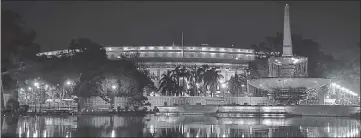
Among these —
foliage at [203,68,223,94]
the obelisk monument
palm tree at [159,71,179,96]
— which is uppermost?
the obelisk monument

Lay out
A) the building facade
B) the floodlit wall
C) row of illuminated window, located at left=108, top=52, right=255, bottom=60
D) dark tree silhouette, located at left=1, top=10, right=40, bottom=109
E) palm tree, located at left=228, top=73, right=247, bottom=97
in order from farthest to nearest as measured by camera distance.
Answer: row of illuminated window, located at left=108, top=52, right=255, bottom=60 → the building facade → palm tree, located at left=228, top=73, right=247, bottom=97 → the floodlit wall → dark tree silhouette, located at left=1, top=10, right=40, bottom=109

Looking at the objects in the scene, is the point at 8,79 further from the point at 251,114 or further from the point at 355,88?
the point at 355,88

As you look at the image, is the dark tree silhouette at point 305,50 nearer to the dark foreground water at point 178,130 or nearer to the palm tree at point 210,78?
the palm tree at point 210,78

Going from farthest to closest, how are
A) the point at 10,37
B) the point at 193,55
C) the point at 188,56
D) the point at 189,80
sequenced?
the point at 193,55 < the point at 188,56 < the point at 189,80 < the point at 10,37

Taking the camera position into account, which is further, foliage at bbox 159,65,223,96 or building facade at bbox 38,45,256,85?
building facade at bbox 38,45,256,85

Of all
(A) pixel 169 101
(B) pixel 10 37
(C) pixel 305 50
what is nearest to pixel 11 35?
(B) pixel 10 37

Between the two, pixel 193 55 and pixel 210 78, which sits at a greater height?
pixel 193 55

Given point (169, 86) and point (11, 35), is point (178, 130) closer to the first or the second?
point (11, 35)

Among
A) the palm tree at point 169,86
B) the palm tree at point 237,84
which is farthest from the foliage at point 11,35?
the palm tree at point 237,84

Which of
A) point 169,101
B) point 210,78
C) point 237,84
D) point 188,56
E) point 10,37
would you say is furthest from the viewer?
point 188,56

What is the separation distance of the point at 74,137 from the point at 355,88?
51099mm

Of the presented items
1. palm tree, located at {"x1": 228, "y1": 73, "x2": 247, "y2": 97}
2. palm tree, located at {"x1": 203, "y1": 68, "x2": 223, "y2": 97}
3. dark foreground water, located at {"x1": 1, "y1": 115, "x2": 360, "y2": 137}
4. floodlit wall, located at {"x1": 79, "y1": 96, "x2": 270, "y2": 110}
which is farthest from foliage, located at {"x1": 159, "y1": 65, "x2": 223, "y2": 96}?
dark foreground water, located at {"x1": 1, "y1": 115, "x2": 360, "y2": 137}

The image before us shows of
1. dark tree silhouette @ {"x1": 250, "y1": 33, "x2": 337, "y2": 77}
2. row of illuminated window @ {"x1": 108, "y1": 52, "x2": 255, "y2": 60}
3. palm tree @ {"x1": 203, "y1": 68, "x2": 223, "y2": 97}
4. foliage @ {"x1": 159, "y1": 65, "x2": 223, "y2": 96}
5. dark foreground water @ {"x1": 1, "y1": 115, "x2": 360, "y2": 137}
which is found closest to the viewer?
dark foreground water @ {"x1": 1, "y1": 115, "x2": 360, "y2": 137}

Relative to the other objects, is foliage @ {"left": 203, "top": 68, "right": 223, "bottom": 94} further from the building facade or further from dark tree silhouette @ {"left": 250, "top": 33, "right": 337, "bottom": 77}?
the building facade
